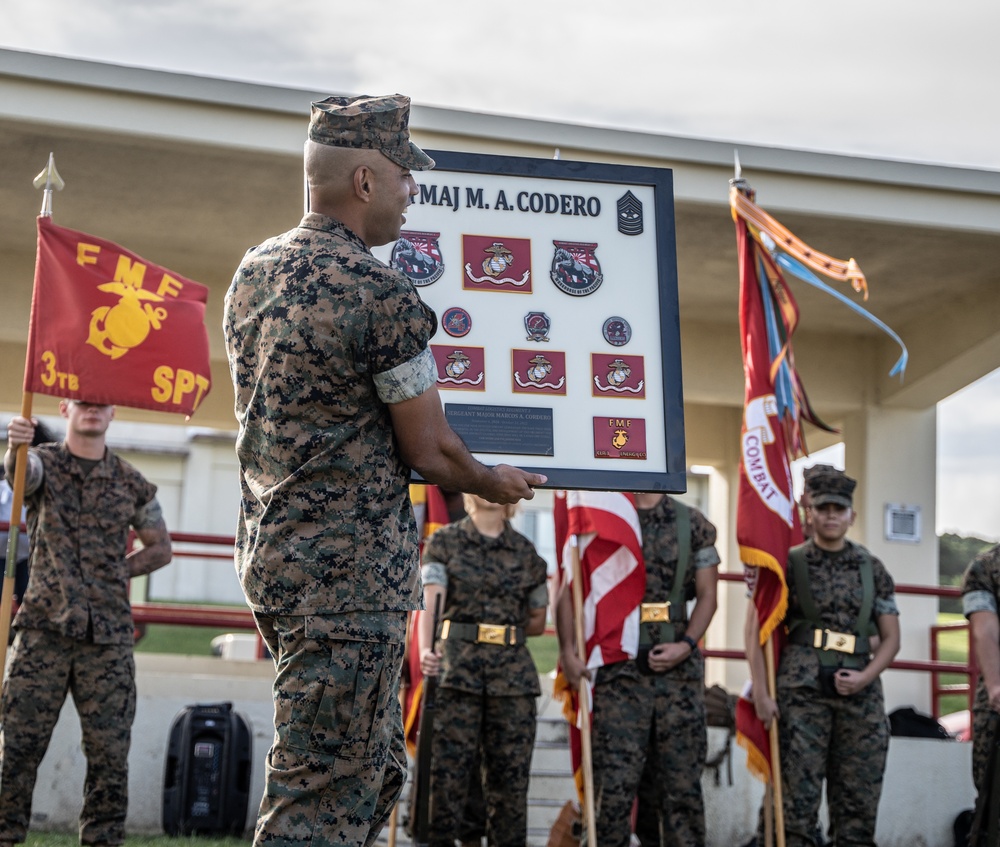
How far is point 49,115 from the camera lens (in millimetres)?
7336

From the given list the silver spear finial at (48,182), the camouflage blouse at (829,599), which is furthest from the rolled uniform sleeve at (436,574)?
the silver spear finial at (48,182)

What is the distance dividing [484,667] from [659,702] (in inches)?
37.1

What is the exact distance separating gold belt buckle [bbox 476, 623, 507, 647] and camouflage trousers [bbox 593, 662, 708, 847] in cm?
58

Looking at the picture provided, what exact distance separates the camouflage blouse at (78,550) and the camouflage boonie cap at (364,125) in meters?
3.70

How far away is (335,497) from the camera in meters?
2.95

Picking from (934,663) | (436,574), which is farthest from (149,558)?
(934,663)

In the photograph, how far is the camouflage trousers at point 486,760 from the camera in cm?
664

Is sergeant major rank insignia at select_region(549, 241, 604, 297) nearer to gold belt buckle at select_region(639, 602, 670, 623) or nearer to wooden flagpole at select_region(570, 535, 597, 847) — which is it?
wooden flagpole at select_region(570, 535, 597, 847)

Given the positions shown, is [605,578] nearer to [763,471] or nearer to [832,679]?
[763,471]

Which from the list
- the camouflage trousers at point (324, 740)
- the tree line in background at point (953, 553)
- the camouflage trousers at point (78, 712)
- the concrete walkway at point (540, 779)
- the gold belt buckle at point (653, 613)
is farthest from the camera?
the tree line in background at point (953, 553)

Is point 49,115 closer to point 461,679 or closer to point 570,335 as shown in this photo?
point 461,679

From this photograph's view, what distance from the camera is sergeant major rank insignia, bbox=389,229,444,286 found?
396cm

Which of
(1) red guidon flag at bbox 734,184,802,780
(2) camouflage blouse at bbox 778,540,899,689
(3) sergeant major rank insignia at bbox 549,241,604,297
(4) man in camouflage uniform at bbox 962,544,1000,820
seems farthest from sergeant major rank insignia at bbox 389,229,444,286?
(4) man in camouflage uniform at bbox 962,544,1000,820

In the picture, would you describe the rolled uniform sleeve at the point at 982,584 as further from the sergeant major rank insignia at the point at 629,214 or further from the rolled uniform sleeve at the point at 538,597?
the sergeant major rank insignia at the point at 629,214
